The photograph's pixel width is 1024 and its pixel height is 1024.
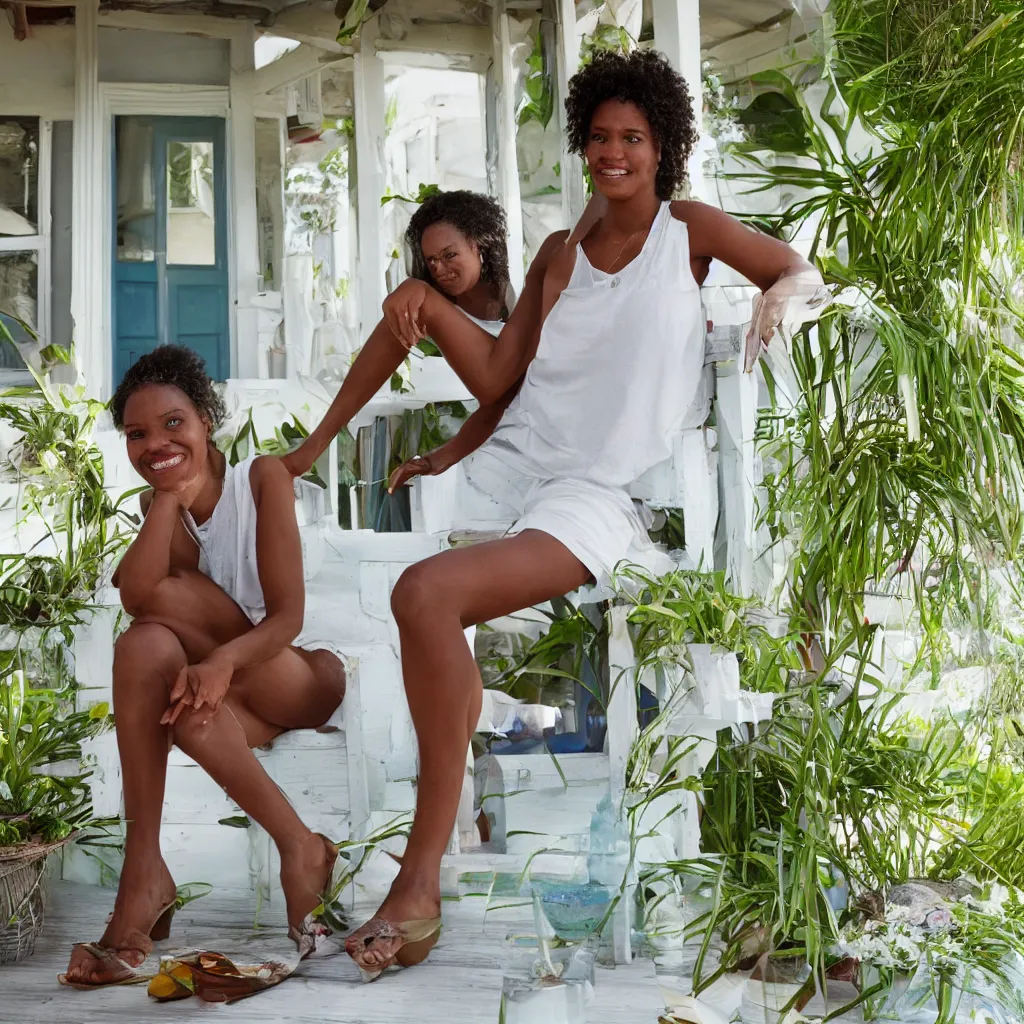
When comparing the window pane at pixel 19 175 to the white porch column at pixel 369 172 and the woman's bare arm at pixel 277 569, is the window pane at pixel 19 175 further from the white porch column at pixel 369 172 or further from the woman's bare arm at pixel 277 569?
the woman's bare arm at pixel 277 569

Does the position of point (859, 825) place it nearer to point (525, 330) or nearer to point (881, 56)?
point (525, 330)

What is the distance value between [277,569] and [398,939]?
69 cm

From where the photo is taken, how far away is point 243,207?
11.5ft

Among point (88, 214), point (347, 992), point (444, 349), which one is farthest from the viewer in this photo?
point (88, 214)

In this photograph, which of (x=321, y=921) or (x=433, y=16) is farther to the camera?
(x=433, y=16)

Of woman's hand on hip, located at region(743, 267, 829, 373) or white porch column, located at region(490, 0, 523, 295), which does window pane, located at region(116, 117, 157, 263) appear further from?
woman's hand on hip, located at region(743, 267, 829, 373)

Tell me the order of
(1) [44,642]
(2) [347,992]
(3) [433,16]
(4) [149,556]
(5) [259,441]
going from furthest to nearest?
1. (3) [433,16]
2. (5) [259,441]
3. (1) [44,642]
4. (4) [149,556]
5. (2) [347,992]

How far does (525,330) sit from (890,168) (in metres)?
0.74

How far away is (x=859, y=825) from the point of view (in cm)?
203

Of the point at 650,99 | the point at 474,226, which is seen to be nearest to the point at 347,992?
the point at 474,226

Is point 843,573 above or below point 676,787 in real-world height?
above

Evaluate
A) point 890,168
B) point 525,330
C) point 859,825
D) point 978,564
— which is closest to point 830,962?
point 859,825

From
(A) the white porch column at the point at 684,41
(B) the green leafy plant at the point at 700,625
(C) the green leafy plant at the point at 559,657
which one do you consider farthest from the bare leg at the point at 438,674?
(A) the white porch column at the point at 684,41

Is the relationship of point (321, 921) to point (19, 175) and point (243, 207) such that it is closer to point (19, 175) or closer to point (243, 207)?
point (243, 207)
